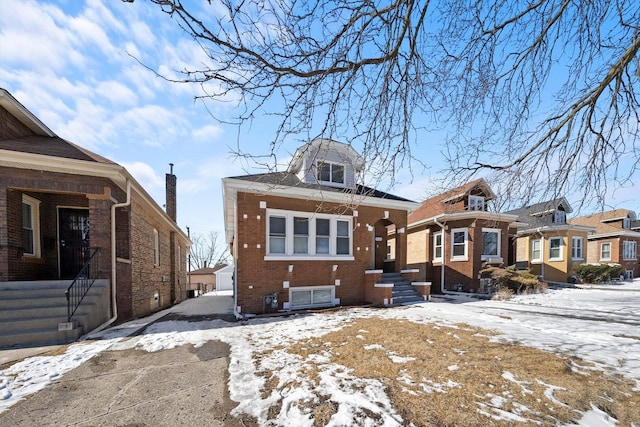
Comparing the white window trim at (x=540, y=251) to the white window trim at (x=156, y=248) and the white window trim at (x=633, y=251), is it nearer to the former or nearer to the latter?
the white window trim at (x=633, y=251)

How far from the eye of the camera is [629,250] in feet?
77.9

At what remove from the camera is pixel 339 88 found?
12.2 ft

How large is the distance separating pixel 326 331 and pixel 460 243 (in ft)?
38.0

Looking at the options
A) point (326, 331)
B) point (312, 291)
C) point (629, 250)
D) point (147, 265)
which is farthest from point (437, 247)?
point (629, 250)

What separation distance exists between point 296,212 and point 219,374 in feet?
20.2

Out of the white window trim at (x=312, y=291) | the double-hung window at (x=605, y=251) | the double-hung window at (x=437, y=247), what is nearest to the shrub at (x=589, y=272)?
Answer: the double-hung window at (x=605, y=251)

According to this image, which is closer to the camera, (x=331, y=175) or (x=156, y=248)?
(x=331, y=175)

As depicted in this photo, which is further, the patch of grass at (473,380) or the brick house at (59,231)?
the brick house at (59,231)

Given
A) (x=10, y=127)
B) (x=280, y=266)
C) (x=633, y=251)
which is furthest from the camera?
(x=633, y=251)

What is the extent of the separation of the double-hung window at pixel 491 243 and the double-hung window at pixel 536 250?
7.30 m

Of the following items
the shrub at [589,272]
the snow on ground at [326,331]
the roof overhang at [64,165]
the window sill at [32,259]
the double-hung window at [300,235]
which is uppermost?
the roof overhang at [64,165]

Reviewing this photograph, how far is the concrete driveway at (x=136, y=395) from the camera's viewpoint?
9.69ft

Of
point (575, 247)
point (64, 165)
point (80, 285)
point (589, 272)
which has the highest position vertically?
point (64, 165)

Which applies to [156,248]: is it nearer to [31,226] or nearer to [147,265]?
[147,265]
